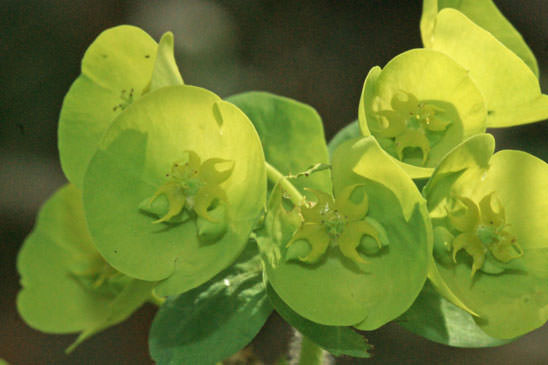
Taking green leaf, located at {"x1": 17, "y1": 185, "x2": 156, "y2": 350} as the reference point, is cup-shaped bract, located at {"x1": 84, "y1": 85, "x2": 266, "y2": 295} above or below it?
above

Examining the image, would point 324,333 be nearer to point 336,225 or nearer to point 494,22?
point 336,225

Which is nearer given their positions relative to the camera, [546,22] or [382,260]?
[382,260]

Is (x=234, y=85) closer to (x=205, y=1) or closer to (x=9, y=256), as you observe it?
(x=205, y=1)

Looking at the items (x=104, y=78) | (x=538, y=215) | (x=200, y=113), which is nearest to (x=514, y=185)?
(x=538, y=215)

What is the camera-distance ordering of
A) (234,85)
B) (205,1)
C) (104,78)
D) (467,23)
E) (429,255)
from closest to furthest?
(429,255) < (467,23) < (104,78) < (234,85) < (205,1)

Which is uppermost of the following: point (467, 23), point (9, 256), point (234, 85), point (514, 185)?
point (467, 23)

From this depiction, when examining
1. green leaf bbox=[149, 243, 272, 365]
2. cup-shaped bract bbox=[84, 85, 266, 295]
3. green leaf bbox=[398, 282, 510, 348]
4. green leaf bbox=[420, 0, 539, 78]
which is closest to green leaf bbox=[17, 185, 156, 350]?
green leaf bbox=[149, 243, 272, 365]

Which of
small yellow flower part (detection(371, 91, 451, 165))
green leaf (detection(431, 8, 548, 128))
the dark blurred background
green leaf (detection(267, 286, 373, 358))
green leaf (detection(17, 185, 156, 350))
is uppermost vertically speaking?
green leaf (detection(431, 8, 548, 128))

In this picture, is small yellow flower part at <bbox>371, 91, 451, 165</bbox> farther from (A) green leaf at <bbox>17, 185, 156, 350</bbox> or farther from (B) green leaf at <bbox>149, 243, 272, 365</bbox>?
(A) green leaf at <bbox>17, 185, 156, 350</bbox>
